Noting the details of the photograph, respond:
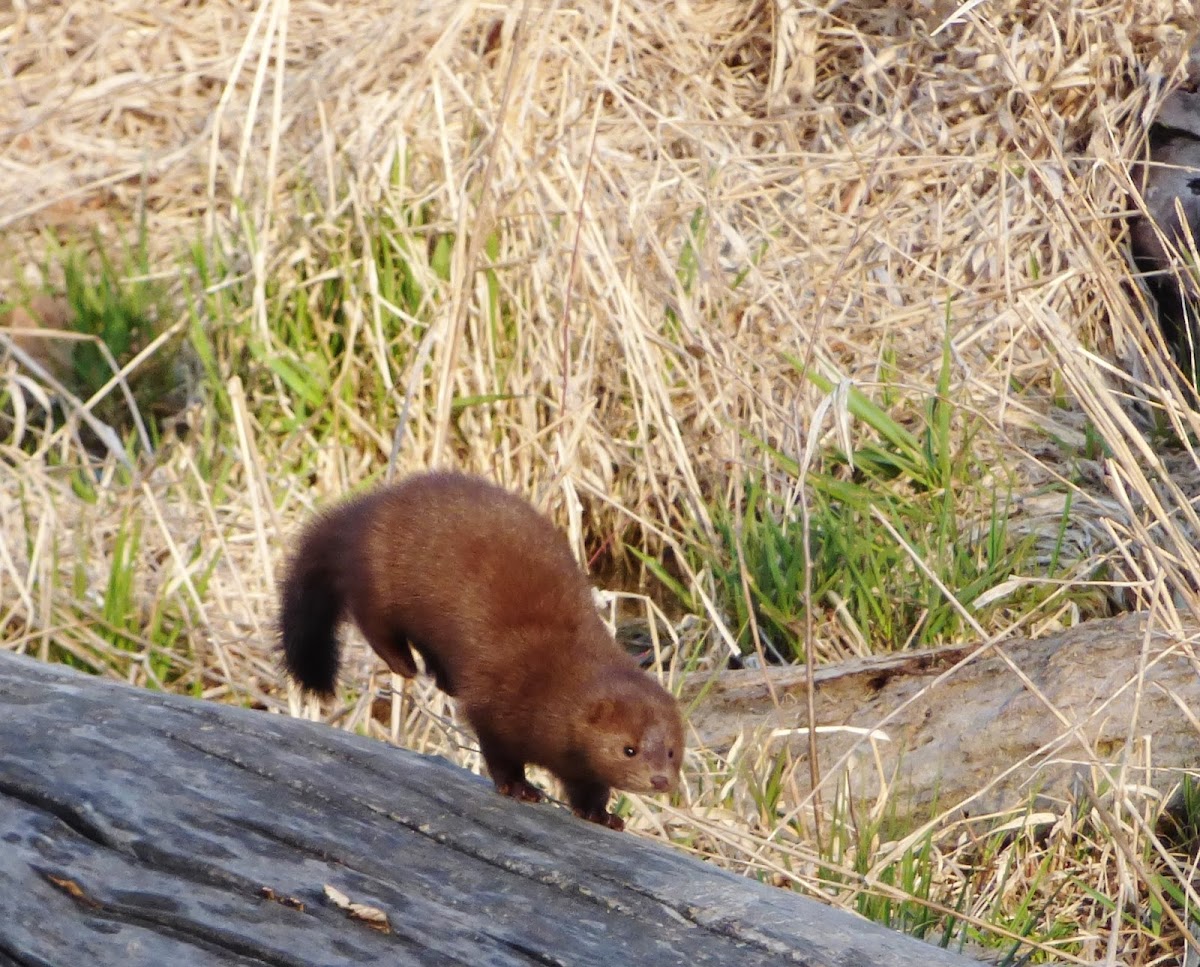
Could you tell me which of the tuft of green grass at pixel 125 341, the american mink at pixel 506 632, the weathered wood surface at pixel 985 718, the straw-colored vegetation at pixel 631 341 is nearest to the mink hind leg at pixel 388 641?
the american mink at pixel 506 632

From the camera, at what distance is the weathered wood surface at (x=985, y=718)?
356cm

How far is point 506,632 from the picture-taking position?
9.25 feet

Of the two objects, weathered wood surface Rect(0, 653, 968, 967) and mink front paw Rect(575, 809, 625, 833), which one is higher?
weathered wood surface Rect(0, 653, 968, 967)

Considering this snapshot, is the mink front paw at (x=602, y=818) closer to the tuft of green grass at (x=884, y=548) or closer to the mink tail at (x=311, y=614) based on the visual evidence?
the mink tail at (x=311, y=614)

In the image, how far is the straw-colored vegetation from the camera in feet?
13.4

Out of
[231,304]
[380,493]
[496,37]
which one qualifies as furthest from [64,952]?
[496,37]

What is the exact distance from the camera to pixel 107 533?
472 centimetres

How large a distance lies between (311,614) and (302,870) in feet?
3.50

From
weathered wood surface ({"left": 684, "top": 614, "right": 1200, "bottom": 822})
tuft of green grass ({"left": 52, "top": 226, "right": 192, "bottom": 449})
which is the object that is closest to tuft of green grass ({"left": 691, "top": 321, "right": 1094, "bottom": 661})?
weathered wood surface ({"left": 684, "top": 614, "right": 1200, "bottom": 822})

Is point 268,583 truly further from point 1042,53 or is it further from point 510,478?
point 1042,53

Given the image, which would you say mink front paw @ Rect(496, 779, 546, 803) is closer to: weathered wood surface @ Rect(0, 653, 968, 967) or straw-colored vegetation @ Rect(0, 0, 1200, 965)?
weathered wood surface @ Rect(0, 653, 968, 967)

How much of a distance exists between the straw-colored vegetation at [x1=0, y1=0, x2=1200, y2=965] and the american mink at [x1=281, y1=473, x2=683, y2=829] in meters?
0.65

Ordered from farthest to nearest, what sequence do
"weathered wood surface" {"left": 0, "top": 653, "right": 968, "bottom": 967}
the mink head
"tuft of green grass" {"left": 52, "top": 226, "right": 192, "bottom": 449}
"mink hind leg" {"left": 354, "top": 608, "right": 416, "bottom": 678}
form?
1. "tuft of green grass" {"left": 52, "top": 226, "right": 192, "bottom": 449}
2. "mink hind leg" {"left": 354, "top": 608, "right": 416, "bottom": 678}
3. the mink head
4. "weathered wood surface" {"left": 0, "top": 653, "right": 968, "bottom": 967}

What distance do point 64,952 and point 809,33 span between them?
5.20 meters
